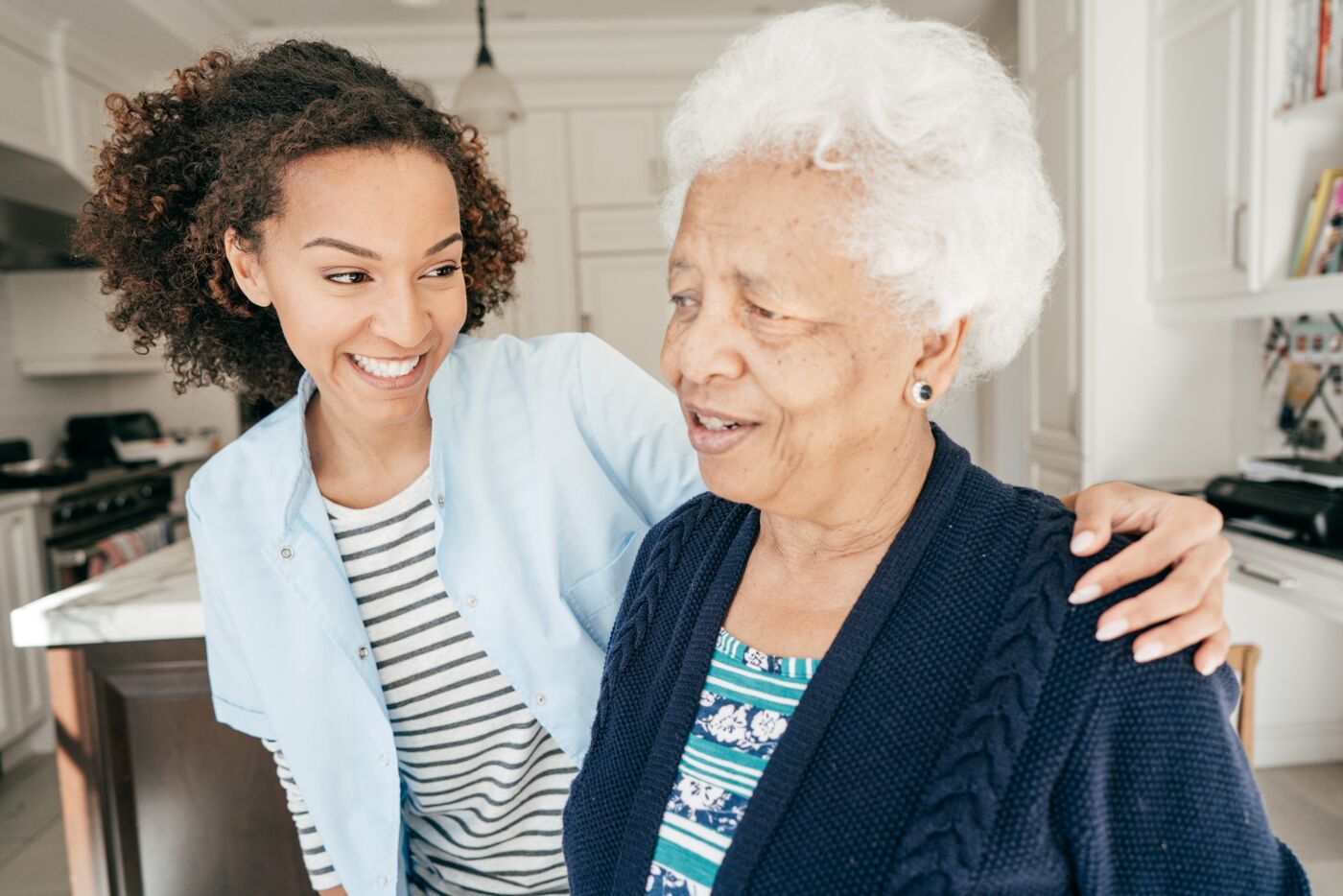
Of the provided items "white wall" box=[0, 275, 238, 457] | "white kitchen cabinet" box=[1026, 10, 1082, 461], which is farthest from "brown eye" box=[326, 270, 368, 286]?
"white wall" box=[0, 275, 238, 457]

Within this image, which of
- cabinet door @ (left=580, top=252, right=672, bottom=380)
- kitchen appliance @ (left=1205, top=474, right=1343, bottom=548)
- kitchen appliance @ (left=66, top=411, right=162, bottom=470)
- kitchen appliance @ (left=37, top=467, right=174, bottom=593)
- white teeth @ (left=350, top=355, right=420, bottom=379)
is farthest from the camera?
cabinet door @ (left=580, top=252, right=672, bottom=380)

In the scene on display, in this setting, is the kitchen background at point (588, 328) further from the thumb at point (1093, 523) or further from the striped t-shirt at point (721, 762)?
the striped t-shirt at point (721, 762)

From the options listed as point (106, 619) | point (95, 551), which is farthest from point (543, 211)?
point (106, 619)

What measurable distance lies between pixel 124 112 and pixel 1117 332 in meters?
3.01

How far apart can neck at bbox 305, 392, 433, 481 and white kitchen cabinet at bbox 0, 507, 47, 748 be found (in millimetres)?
2866

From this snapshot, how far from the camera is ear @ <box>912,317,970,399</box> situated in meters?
0.85

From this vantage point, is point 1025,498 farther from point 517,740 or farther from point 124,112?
point 124,112

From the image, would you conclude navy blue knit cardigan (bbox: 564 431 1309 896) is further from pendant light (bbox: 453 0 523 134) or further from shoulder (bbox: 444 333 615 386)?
pendant light (bbox: 453 0 523 134)

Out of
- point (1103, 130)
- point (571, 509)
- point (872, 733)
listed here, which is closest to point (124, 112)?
point (571, 509)

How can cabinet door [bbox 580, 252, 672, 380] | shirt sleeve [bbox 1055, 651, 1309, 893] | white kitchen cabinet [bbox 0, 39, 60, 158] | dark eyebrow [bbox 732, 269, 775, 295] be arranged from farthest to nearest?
cabinet door [bbox 580, 252, 672, 380] < white kitchen cabinet [bbox 0, 39, 60, 158] < dark eyebrow [bbox 732, 269, 775, 295] < shirt sleeve [bbox 1055, 651, 1309, 893]

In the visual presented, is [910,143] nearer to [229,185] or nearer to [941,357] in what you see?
[941,357]

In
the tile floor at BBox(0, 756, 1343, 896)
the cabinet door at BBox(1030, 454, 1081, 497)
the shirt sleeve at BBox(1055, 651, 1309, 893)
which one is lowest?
the tile floor at BBox(0, 756, 1343, 896)

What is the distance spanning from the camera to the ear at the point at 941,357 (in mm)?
849

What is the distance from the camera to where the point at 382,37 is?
17.1 ft
